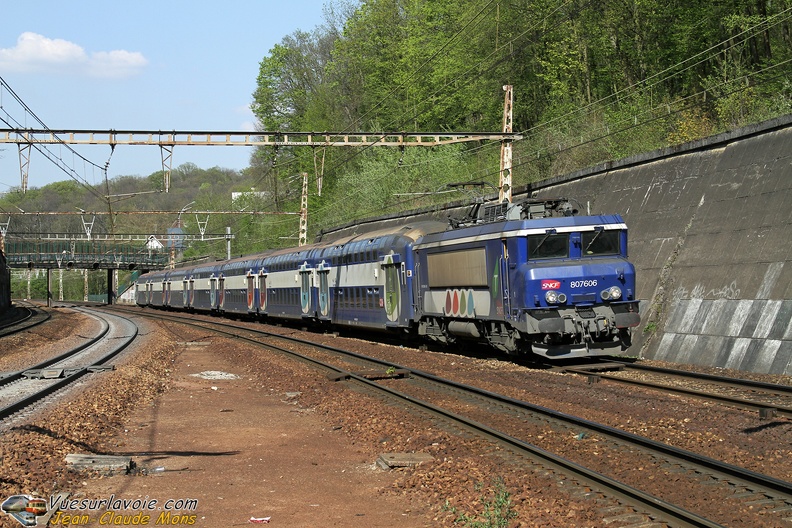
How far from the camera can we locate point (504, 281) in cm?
1784

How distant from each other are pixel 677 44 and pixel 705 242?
67.0 ft

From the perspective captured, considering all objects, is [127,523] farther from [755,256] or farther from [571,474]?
[755,256]

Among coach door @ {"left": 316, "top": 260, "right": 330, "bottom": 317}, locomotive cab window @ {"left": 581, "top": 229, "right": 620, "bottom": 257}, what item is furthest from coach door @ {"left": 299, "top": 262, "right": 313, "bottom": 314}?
locomotive cab window @ {"left": 581, "top": 229, "right": 620, "bottom": 257}

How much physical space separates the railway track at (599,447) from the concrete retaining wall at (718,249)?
19.9ft

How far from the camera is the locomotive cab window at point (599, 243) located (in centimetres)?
1772

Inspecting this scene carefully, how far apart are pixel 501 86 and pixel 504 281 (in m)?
31.4

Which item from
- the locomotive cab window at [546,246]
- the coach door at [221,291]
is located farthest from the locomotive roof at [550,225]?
the coach door at [221,291]

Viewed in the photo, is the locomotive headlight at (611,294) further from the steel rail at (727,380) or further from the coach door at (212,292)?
the coach door at (212,292)

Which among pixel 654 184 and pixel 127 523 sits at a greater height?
pixel 654 184

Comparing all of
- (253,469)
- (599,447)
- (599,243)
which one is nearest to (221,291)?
(599,243)

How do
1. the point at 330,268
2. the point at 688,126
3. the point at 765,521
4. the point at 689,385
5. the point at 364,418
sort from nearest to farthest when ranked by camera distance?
the point at 765,521 < the point at 364,418 < the point at 689,385 < the point at 688,126 < the point at 330,268

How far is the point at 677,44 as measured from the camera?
37.2 meters

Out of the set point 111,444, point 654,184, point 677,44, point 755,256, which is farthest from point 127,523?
point 677,44

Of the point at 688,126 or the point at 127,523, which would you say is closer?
the point at 127,523
